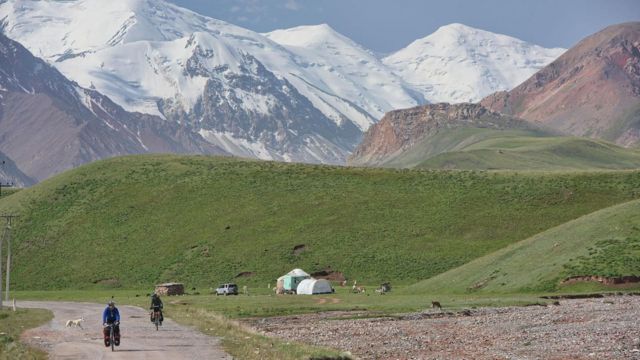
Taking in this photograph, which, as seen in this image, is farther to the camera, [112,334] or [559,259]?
[559,259]

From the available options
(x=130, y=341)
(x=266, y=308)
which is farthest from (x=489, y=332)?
(x=266, y=308)

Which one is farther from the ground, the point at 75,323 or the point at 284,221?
the point at 284,221

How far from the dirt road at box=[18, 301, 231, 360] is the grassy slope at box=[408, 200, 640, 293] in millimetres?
→ 34056

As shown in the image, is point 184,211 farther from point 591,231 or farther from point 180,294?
point 591,231

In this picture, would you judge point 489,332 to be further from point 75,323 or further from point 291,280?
point 291,280

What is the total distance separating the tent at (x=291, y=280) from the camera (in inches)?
5064

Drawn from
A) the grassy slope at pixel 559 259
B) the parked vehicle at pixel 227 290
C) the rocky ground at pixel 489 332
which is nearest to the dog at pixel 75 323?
the rocky ground at pixel 489 332

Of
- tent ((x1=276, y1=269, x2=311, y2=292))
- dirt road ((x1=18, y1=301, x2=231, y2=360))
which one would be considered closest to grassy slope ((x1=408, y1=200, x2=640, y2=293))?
tent ((x1=276, y1=269, x2=311, y2=292))

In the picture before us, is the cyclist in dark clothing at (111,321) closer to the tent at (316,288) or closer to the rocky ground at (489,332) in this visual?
the rocky ground at (489,332)

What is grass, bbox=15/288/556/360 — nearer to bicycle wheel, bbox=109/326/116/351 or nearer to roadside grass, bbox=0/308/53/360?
bicycle wheel, bbox=109/326/116/351

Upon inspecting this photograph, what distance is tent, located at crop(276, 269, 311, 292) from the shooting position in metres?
129

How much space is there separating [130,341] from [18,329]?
14.4 m

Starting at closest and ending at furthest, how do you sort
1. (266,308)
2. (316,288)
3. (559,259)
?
1. (266,308)
2. (559,259)
3. (316,288)

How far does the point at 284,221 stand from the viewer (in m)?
164
